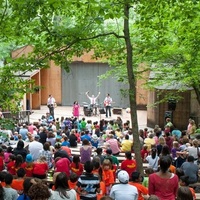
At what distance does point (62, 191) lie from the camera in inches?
257

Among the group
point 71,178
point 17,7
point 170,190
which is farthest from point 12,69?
point 170,190

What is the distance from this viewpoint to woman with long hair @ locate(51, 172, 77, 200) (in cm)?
646

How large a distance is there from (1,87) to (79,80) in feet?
91.6

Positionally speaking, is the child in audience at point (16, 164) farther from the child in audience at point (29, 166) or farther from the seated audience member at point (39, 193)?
the seated audience member at point (39, 193)

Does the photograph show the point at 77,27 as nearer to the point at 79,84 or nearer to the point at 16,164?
the point at 16,164

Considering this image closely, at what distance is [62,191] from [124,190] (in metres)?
1.09

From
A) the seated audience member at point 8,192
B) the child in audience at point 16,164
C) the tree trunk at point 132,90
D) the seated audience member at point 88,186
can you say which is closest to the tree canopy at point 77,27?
the tree trunk at point 132,90

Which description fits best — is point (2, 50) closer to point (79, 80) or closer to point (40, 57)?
point (79, 80)

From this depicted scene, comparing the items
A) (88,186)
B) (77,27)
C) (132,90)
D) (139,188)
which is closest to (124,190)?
(139,188)

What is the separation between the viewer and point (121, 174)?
7078 millimetres

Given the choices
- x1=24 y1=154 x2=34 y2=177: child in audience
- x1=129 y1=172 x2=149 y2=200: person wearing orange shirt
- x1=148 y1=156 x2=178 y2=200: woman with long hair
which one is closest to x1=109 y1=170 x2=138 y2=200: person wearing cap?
x1=148 y1=156 x2=178 y2=200: woman with long hair

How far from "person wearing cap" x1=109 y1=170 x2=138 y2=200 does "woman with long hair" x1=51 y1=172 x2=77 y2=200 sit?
2.59ft

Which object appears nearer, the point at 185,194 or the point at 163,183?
the point at 185,194

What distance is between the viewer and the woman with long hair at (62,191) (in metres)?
6.46
